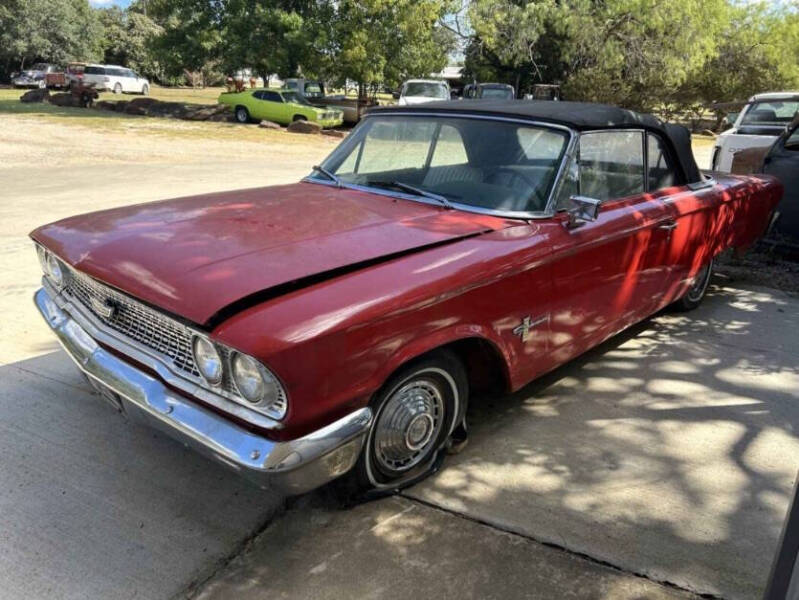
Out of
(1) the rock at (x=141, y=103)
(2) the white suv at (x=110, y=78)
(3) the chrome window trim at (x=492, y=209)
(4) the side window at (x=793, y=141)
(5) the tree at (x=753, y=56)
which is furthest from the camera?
(2) the white suv at (x=110, y=78)

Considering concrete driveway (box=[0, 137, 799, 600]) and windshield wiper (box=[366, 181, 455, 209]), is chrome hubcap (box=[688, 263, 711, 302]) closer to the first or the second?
concrete driveway (box=[0, 137, 799, 600])

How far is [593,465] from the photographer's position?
3.12 meters

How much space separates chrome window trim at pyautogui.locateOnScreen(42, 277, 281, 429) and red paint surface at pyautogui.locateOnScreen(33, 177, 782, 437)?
0.47 feet

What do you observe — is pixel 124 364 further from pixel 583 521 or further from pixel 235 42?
pixel 235 42

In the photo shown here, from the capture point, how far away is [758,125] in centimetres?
1044

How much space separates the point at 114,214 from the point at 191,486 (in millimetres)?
1435

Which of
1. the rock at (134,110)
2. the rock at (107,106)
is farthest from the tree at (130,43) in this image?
the rock at (134,110)

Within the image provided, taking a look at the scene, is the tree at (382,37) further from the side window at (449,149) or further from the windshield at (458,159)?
the side window at (449,149)

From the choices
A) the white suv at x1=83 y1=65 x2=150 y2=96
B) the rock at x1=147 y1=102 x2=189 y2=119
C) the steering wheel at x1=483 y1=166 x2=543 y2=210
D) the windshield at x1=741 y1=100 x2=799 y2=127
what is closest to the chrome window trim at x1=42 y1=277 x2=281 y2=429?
the steering wheel at x1=483 y1=166 x2=543 y2=210

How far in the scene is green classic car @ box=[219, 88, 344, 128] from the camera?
23125mm

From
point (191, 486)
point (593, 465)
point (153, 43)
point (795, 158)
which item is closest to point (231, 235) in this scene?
point (191, 486)

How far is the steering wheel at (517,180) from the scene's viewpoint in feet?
11.0

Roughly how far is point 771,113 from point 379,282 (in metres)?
10.7

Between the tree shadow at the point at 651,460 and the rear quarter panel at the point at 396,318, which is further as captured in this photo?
the tree shadow at the point at 651,460
